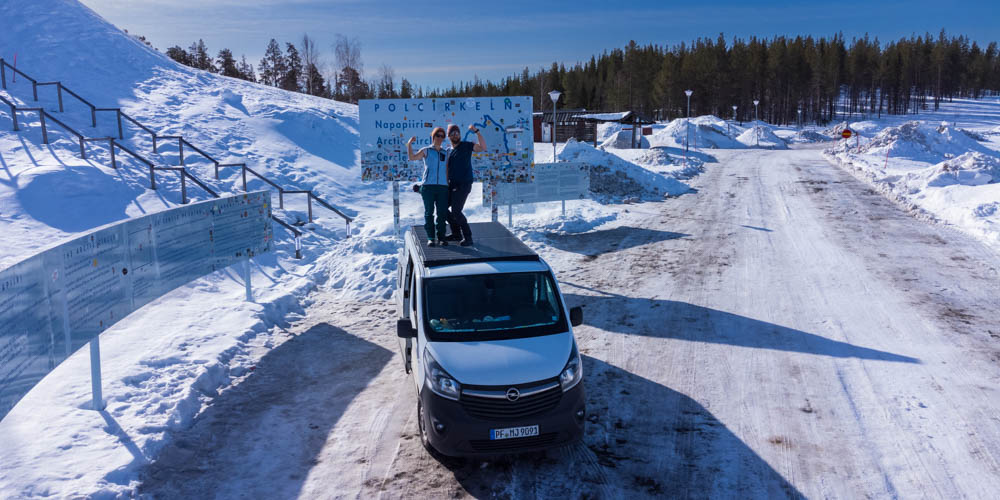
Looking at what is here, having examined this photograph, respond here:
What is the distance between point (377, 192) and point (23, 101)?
12316 millimetres

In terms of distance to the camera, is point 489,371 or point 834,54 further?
point 834,54

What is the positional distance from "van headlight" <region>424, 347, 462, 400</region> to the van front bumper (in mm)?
47

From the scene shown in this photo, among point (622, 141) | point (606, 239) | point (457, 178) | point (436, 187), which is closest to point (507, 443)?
point (436, 187)

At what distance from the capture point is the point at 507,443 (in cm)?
566

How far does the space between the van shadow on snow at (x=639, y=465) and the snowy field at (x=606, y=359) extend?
0.02m

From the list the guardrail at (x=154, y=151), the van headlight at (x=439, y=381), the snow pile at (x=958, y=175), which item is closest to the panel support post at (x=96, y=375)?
the van headlight at (x=439, y=381)

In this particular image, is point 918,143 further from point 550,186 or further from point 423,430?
point 423,430

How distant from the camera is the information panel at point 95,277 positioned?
17.9ft

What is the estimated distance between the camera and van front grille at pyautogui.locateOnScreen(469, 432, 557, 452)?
564 centimetres

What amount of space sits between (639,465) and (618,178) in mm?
20654

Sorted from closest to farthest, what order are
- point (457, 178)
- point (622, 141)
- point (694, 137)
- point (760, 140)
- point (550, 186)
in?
point (457, 178)
point (550, 186)
point (622, 141)
point (694, 137)
point (760, 140)

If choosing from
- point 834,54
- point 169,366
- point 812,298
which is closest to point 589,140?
point 812,298

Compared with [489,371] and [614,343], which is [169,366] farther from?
[614,343]

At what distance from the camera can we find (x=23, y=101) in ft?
72.2
